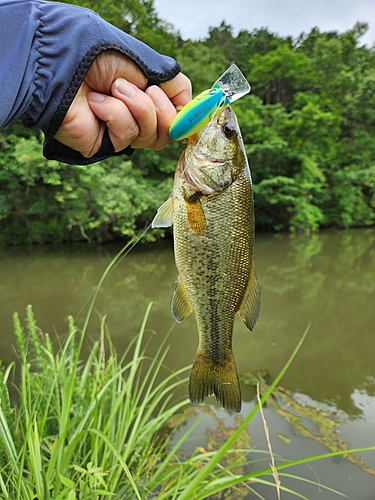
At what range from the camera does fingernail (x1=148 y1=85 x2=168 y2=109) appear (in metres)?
1.34

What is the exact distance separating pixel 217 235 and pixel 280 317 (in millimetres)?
6682

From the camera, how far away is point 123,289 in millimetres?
9406

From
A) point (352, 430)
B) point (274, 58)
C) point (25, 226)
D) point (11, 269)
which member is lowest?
point (352, 430)

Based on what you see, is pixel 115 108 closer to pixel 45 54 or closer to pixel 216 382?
pixel 45 54

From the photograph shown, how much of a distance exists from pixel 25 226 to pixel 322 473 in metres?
14.0

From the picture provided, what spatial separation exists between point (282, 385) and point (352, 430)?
1.03 metres

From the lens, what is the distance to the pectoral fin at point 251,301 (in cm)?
137

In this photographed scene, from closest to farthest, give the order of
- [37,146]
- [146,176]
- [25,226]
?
[37,146] → [25,226] → [146,176]

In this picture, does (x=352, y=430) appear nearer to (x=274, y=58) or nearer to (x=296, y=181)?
(x=296, y=181)

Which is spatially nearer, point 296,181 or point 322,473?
point 322,473

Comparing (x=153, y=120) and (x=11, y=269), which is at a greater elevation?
(x=153, y=120)

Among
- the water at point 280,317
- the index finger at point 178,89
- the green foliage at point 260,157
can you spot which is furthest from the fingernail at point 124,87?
the green foliage at point 260,157

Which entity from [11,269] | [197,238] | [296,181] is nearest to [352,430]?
[197,238]

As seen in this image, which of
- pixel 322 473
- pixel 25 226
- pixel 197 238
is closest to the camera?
pixel 197 238
